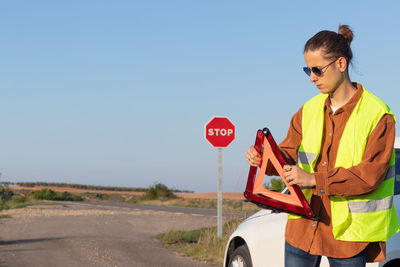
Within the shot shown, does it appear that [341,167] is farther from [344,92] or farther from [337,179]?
[344,92]

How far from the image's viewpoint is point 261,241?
598 centimetres

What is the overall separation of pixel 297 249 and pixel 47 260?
794 centimetres

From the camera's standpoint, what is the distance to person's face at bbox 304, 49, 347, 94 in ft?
10.7

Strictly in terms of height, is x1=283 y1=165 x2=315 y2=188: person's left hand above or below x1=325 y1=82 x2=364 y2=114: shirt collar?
below

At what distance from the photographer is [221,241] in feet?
39.8

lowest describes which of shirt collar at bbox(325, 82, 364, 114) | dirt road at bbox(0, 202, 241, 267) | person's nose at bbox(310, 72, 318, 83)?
dirt road at bbox(0, 202, 241, 267)

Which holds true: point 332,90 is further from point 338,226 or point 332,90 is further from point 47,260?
point 47,260

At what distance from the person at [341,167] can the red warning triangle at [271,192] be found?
0.20 feet

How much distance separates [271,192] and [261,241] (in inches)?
99.3

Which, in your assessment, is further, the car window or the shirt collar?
the car window

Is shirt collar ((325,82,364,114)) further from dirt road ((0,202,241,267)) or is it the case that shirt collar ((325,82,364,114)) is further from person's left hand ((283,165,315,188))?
dirt road ((0,202,241,267))

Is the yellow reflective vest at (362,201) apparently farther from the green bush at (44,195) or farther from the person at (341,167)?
the green bush at (44,195)

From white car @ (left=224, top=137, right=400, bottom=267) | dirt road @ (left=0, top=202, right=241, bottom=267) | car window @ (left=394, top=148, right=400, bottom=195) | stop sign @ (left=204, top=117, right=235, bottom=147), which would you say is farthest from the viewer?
stop sign @ (left=204, top=117, right=235, bottom=147)

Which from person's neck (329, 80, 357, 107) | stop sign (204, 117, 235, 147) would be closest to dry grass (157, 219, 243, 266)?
stop sign (204, 117, 235, 147)
